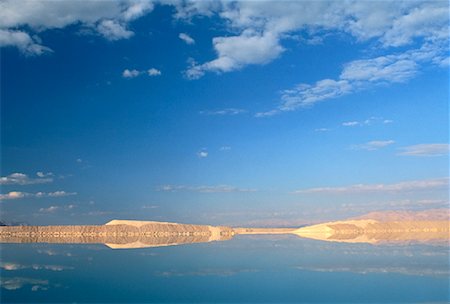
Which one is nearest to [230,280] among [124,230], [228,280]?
[228,280]

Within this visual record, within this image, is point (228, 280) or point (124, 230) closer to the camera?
point (228, 280)

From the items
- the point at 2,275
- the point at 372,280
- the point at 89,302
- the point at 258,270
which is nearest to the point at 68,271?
the point at 2,275

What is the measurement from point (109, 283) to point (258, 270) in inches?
308

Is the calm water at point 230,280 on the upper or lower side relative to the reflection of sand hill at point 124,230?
lower

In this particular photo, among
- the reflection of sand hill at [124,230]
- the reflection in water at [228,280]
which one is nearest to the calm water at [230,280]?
the reflection in water at [228,280]

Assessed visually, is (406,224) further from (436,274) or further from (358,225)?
(436,274)

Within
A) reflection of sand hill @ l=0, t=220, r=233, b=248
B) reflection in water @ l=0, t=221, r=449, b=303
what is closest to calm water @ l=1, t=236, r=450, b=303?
reflection in water @ l=0, t=221, r=449, b=303

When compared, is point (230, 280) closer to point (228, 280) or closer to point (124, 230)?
point (228, 280)

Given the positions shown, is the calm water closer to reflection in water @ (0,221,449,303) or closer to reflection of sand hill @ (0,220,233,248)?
reflection in water @ (0,221,449,303)

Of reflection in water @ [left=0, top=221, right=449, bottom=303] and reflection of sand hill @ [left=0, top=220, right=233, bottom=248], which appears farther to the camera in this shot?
reflection of sand hill @ [left=0, top=220, right=233, bottom=248]

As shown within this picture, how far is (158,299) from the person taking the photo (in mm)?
16562

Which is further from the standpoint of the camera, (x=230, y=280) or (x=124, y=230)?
(x=124, y=230)

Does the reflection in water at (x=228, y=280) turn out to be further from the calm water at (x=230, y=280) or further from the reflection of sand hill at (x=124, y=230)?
the reflection of sand hill at (x=124, y=230)

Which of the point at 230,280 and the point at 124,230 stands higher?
the point at 124,230
